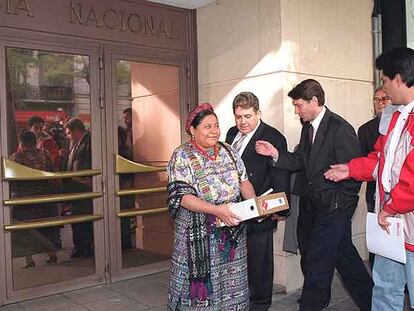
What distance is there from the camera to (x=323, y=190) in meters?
3.40

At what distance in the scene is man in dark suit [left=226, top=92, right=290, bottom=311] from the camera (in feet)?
12.0

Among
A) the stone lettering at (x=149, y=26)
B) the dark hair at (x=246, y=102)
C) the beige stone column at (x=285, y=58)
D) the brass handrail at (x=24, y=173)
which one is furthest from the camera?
the stone lettering at (x=149, y=26)

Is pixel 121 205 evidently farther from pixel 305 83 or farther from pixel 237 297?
pixel 305 83

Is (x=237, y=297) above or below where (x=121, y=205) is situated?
below

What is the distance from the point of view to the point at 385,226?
2.66 metres

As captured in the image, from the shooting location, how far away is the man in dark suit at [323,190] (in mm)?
3410

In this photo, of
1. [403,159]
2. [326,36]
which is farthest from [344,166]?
[326,36]

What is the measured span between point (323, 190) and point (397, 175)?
2.72 ft

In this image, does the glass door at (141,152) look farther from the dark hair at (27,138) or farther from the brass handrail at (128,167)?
the dark hair at (27,138)

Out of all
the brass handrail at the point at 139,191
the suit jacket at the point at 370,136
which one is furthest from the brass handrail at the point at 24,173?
the suit jacket at the point at 370,136

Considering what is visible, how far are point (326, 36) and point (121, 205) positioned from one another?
2837 mm

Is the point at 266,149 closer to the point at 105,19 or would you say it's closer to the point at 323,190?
the point at 323,190

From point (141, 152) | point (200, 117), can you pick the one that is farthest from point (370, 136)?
point (141, 152)

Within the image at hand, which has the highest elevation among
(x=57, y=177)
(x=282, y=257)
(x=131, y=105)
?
(x=131, y=105)
